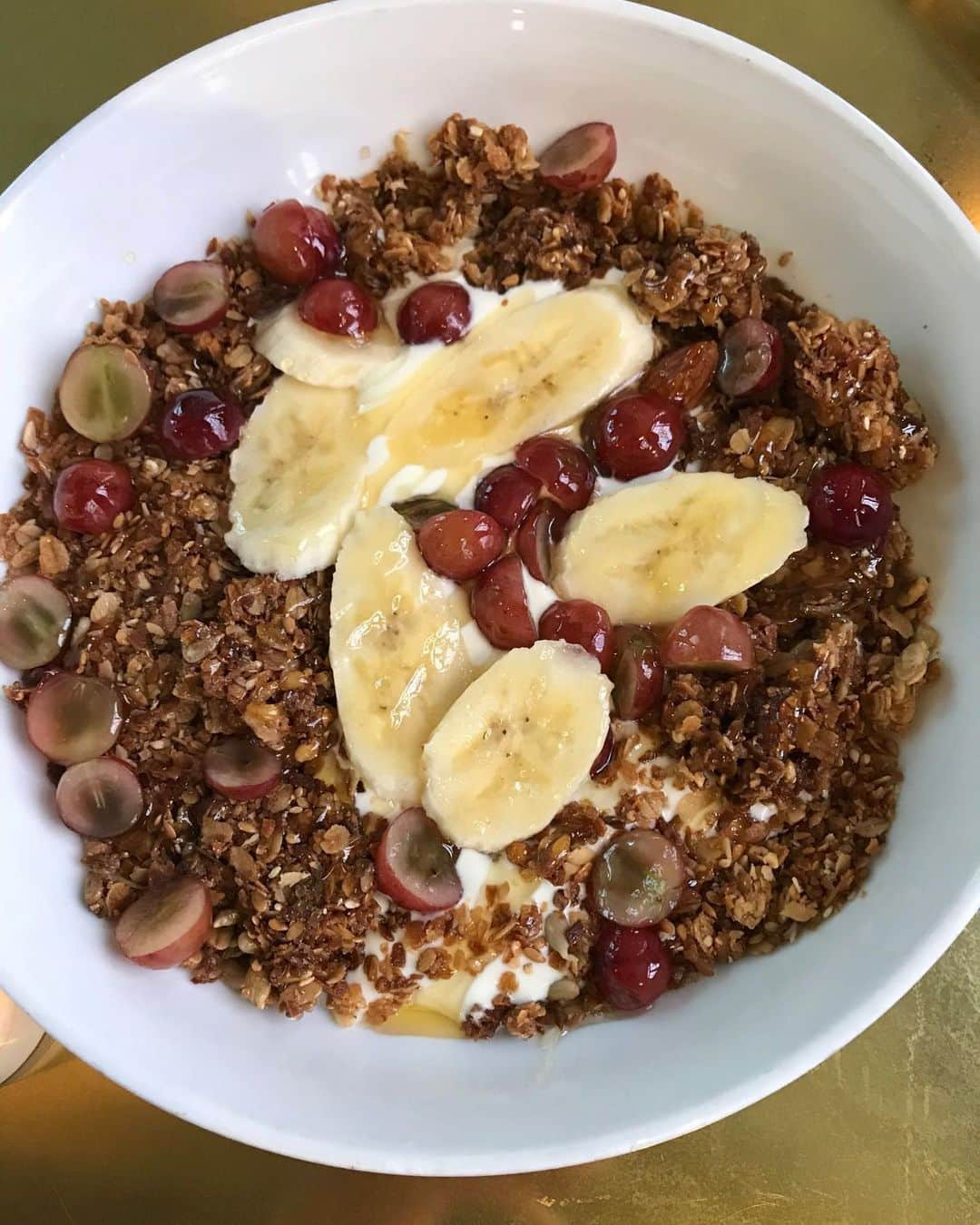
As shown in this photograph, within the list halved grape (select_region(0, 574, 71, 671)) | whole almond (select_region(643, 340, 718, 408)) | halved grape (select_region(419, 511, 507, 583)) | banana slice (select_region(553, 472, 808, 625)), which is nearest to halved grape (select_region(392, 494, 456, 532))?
halved grape (select_region(419, 511, 507, 583))

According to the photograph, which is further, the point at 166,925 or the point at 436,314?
the point at 436,314

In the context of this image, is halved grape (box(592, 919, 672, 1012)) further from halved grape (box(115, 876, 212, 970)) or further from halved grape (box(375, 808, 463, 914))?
halved grape (box(115, 876, 212, 970))

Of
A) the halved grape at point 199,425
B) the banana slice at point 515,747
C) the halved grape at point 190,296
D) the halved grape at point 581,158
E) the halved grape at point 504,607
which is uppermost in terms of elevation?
the halved grape at point 581,158

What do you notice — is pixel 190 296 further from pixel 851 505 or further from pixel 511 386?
pixel 851 505

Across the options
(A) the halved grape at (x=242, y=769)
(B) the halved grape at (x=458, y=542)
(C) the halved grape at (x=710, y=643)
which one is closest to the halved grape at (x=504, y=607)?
(B) the halved grape at (x=458, y=542)

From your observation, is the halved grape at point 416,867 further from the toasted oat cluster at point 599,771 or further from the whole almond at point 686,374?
the whole almond at point 686,374

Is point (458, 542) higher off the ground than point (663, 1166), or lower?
higher

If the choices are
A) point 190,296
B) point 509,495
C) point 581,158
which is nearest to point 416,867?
point 509,495
